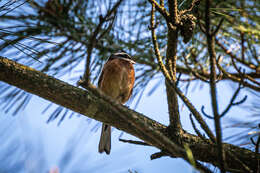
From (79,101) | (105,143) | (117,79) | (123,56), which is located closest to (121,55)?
(123,56)

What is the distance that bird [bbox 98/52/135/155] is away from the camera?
10.4ft

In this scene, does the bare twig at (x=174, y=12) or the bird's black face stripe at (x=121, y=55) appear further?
the bird's black face stripe at (x=121, y=55)

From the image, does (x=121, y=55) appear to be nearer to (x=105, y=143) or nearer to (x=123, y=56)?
(x=123, y=56)

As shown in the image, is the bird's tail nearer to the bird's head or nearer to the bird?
the bird

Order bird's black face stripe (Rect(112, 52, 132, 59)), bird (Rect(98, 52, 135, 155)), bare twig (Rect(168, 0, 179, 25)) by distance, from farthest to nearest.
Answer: bird (Rect(98, 52, 135, 155)), bird's black face stripe (Rect(112, 52, 132, 59)), bare twig (Rect(168, 0, 179, 25))

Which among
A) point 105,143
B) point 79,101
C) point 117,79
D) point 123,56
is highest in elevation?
point 123,56

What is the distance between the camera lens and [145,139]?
6.40 ft

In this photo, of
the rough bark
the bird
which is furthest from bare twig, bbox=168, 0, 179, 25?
the bird

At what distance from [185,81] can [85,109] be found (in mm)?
1336

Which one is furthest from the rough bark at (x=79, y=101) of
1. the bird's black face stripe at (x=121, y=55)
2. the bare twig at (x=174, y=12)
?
the bird's black face stripe at (x=121, y=55)

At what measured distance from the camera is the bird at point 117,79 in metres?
3.17

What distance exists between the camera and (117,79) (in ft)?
10.6

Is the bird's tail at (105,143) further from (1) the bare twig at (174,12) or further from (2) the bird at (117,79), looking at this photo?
(1) the bare twig at (174,12)

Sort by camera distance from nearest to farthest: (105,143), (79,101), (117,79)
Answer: (79,101)
(105,143)
(117,79)
